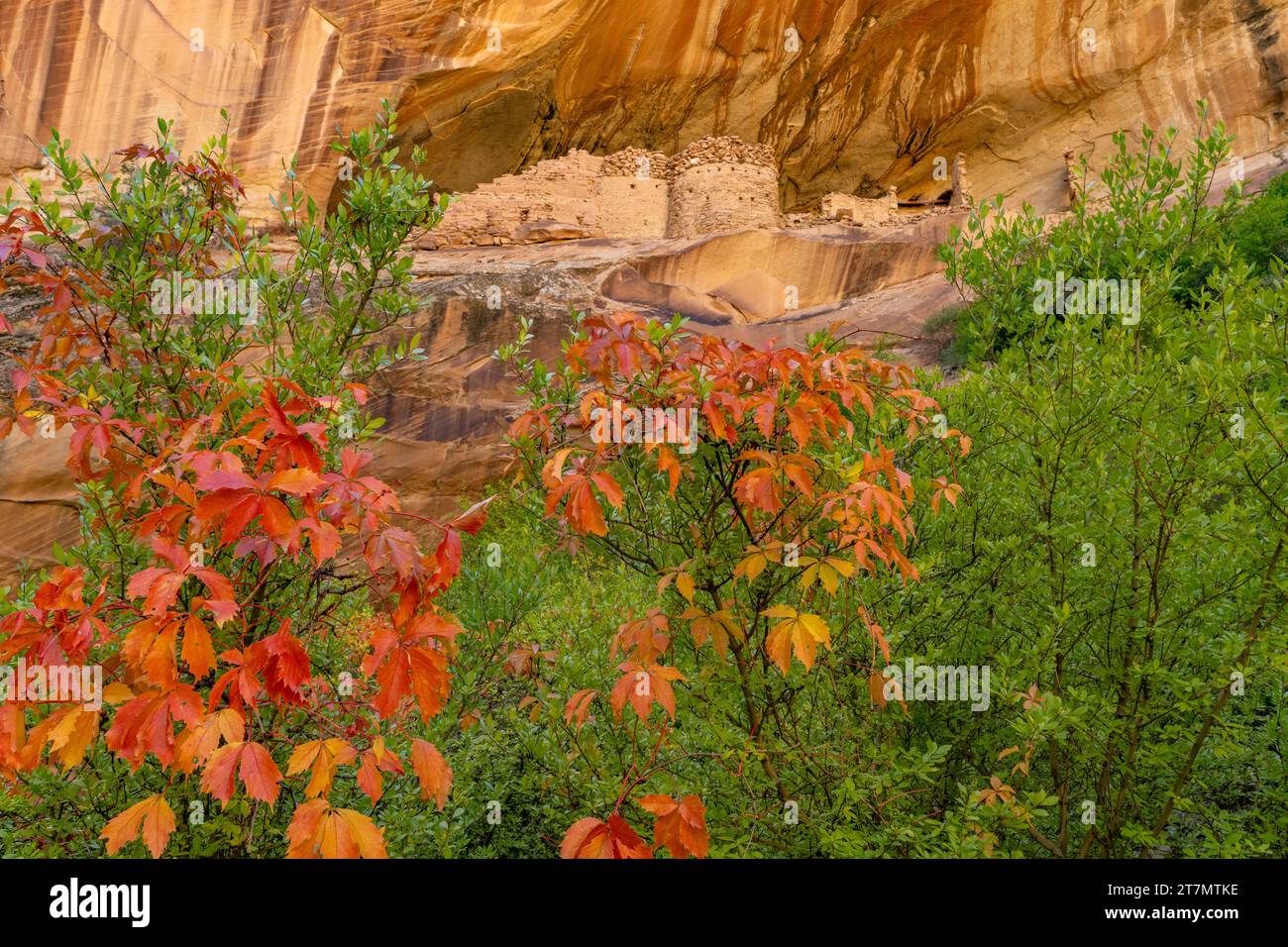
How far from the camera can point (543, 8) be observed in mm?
13336

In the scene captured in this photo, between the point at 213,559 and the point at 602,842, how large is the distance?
127cm

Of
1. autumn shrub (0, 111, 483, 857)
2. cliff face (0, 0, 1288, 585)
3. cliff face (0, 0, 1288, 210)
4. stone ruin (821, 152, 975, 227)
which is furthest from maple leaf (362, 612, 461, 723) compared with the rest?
stone ruin (821, 152, 975, 227)

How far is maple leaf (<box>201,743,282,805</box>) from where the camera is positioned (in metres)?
1.32

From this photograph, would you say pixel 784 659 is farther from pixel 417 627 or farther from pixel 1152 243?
pixel 1152 243

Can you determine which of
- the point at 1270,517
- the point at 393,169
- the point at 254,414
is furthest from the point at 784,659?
the point at 393,169

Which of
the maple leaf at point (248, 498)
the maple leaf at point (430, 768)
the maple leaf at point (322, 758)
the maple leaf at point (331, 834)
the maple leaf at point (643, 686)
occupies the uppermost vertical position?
the maple leaf at point (248, 498)

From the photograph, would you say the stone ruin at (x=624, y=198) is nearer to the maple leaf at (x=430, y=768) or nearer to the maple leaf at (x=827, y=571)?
the maple leaf at (x=827, y=571)

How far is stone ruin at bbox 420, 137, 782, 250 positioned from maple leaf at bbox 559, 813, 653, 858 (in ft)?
47.8

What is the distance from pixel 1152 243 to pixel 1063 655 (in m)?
1.35

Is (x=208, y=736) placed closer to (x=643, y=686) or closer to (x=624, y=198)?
(x=643, y=686)

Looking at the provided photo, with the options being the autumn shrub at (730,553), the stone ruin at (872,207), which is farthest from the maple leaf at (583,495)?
the stone ruin at (872,207)

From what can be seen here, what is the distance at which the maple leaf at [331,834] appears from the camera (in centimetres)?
130

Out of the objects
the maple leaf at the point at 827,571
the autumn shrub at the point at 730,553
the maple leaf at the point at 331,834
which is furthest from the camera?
the autumn shrub at the point at 730,553

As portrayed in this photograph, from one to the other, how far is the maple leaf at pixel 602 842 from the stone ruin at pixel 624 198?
14568 millimetres
